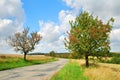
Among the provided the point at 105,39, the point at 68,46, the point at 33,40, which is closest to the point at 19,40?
the point at 33,40

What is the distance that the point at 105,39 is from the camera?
3291cm

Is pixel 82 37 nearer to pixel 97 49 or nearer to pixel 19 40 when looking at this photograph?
pixel 97 49

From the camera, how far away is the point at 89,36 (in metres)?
32.7

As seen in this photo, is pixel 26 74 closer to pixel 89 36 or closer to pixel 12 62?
pixel 89 36

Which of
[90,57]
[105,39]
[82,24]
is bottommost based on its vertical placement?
[90,57]

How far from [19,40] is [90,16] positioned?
34150mm

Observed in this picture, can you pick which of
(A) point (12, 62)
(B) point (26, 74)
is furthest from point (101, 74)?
(A) point (12, 62)

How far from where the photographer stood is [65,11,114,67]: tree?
32.3m

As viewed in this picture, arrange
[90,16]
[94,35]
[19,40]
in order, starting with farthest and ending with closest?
[19,40] → [90,16] → [94,35]

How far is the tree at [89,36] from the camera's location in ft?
106

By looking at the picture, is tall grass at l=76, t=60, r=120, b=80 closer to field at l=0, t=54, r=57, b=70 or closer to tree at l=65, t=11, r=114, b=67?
tree at l=65, t=11, r=114, b=67

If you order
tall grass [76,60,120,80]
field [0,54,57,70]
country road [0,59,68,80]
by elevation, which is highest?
field [0,54,57,70]

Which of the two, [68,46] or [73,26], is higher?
[73,26]

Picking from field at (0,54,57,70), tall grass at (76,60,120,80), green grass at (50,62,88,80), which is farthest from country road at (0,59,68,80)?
field at (0,54,57,70)
